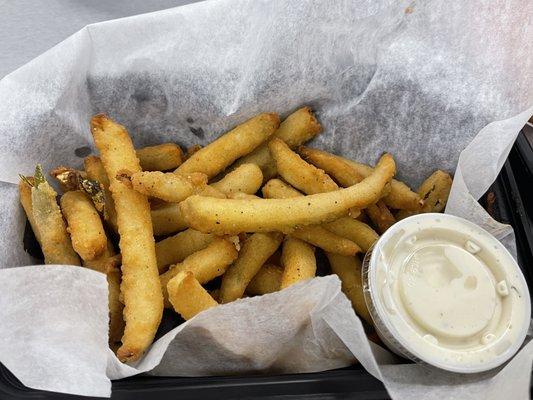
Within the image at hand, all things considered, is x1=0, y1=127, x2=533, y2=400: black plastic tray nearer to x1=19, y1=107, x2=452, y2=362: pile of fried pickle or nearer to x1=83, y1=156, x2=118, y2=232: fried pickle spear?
x1=19, y1=107, x2=452, y2=362: pile of fried pickle

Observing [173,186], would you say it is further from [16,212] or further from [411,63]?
[411,63]

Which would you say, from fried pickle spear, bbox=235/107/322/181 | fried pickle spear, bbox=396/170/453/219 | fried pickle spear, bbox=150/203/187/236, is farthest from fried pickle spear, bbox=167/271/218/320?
fried pickle spear, bbox=396/170/453/219

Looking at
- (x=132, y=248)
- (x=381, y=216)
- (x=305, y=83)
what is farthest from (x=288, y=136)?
(x=132, y=248)

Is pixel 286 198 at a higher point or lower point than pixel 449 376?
higher

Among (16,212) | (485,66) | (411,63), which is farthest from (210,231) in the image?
(485,66)

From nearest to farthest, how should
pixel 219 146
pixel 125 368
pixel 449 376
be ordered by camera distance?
pixel 125 368 → pixel 449 376 → pixel 219 146

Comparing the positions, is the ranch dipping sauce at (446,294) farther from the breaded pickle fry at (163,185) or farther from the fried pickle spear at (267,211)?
the breaded pickle fry at (163,185)

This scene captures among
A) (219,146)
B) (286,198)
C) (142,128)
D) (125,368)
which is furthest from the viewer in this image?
(142,128)
